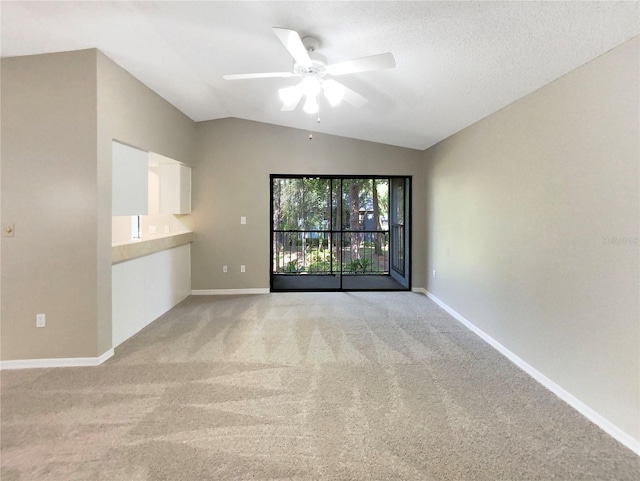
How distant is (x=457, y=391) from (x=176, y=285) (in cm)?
396

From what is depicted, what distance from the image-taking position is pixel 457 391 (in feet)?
7.98

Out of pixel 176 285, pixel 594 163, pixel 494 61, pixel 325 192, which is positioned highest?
pixel 494 61

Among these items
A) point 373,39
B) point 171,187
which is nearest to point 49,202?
point 171,187

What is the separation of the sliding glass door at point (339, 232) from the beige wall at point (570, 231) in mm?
2385

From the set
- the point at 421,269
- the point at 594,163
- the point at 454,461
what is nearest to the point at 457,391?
the point at 454,461

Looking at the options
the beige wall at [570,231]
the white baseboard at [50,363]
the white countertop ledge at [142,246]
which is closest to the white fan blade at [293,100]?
the beige wall at [570,231]

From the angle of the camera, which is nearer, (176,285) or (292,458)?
(292,458)

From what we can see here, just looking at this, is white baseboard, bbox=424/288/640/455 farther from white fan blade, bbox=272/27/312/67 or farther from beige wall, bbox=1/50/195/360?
beige wall, bbox=1/50/195/360

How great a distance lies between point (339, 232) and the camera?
6.03 metres

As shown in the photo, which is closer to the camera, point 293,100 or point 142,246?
point 293,100

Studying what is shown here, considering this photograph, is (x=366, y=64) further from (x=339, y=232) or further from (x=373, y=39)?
(x=339, y=232)

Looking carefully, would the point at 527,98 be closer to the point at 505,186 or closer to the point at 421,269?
the point at 505,186

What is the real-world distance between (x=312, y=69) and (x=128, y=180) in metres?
2.29

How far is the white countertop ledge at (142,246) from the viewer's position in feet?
10.5
